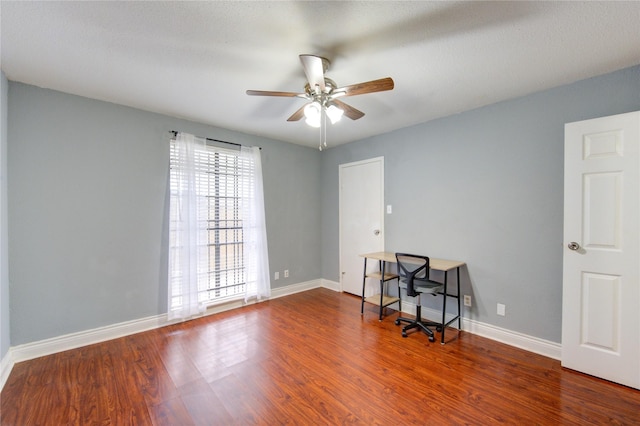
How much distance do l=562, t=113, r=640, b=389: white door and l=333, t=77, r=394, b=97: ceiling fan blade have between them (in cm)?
171

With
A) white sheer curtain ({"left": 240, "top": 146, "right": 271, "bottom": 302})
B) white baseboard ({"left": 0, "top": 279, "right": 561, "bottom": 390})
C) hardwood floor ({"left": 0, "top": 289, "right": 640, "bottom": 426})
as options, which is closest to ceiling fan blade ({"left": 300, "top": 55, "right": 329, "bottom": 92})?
white sheer curtain ({"left": 240, "top": 146, "right": 271, "bottom": 302})

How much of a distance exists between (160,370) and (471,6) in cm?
345

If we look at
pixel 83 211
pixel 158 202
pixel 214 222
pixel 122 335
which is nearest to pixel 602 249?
pixel 214 222

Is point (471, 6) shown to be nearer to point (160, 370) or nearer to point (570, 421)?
point (570, 421)

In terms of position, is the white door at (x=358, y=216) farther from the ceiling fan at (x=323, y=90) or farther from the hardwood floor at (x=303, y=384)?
the ceiling fan at (x=323, y=90)

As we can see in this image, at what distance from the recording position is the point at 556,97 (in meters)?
2.49

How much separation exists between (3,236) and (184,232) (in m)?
1.41

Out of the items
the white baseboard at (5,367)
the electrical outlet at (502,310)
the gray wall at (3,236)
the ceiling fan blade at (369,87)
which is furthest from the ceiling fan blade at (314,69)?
the white baseboard at (5,367)

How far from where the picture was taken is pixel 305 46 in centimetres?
188

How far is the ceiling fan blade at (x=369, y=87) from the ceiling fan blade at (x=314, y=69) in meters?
0.17

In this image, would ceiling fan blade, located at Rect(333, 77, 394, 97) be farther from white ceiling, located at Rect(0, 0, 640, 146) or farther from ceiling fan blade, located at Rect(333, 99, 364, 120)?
white ceiling, located at Rect(0, 0, 640, 146)

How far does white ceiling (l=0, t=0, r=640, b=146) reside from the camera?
157 centimetres

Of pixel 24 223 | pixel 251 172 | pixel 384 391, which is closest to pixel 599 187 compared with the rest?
pixel 384 391

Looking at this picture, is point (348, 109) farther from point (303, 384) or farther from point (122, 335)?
point (122, 335)
